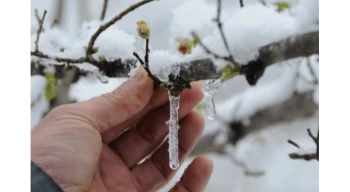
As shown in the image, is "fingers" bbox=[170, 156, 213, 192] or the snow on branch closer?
the snow on branch

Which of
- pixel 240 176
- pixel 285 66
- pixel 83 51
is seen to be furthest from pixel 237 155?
pixel 83 51

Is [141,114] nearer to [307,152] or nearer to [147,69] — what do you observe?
[147,69]

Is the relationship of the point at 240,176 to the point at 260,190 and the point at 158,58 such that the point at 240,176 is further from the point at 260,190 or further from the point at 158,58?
the point at 158,58

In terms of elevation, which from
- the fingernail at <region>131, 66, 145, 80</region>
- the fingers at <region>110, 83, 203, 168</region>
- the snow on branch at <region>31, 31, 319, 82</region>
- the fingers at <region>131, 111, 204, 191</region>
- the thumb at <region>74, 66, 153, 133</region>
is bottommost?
the fingers at <region>131, 111, 204, 191</region>

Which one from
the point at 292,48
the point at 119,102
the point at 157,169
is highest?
the point at 292,48

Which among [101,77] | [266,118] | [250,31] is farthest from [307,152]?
[101,77]

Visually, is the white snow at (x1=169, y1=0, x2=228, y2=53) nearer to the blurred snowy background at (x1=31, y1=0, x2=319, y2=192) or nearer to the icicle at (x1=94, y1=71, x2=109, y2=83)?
the blurred snowy background at (x1=31, y1=0, x2=319, y2=192)

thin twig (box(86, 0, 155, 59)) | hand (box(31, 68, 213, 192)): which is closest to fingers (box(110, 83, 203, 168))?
hand (box(31, 68, 213, 192))
